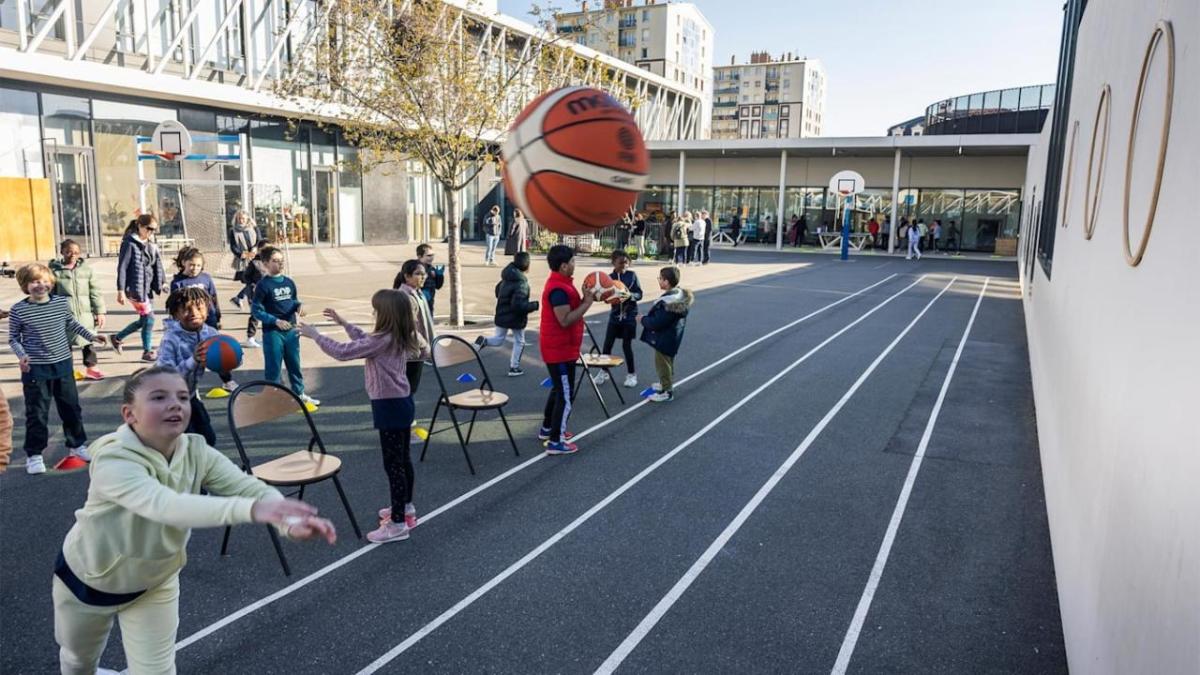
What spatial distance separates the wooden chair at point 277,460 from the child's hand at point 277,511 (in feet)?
7.19

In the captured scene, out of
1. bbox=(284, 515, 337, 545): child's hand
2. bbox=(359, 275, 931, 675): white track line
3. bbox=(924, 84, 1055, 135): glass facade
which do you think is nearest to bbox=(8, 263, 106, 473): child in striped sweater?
bbox=(359, 275, 931, 675): white track line

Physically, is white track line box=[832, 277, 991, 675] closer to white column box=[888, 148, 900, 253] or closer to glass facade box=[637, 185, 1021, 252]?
white column box=[888, 148, 900, 253]

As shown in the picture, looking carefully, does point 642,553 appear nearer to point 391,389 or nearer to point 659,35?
point 391,389

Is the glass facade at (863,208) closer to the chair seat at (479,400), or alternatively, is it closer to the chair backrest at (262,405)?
the chair seat at (479,400)

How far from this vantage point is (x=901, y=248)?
128 ft

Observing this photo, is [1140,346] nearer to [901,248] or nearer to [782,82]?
[901,248]

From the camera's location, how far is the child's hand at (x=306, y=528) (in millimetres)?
2619

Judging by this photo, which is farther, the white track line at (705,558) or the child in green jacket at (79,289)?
the child in green jacket at (79,289)

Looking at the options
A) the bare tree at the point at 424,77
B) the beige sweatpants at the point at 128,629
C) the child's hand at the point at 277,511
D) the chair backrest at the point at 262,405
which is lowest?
the beige sweatpants at the point at 128,629

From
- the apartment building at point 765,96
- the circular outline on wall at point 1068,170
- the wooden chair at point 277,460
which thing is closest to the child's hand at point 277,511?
the wooden chair at point 277,460

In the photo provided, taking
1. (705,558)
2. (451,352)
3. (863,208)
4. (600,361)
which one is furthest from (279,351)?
(863,208)

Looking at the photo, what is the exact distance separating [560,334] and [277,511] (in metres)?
4.38

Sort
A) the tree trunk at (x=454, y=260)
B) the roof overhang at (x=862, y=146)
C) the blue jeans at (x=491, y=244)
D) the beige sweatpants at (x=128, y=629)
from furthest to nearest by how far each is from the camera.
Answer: the roof overhang at (x=862, y=146) < the blue jeans at (x=491, y=244) < the tree trunk at (x=454, y=260) < the beige sweatpants at (x=128, y=629)

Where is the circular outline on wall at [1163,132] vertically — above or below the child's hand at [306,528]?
above
